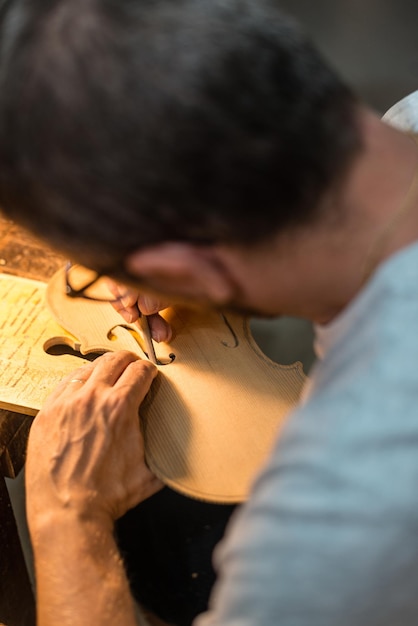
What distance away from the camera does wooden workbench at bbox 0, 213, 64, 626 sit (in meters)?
1.21

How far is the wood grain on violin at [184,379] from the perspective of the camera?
1.01m

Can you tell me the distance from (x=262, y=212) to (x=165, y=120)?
0.44 feet

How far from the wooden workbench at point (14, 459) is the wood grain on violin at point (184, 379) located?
0.10m

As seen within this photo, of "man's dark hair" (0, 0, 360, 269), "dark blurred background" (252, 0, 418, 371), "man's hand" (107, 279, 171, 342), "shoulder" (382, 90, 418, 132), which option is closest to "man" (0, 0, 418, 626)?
"man's dark hair" (0, 0, 360, 269)

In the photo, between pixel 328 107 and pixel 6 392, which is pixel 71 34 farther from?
pixel 6 392

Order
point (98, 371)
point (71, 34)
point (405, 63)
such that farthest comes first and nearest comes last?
point (405, 63) → point (98, 371) → point (71, 34)

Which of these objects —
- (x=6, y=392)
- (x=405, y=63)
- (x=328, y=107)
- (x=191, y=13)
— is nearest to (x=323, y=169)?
(x=328, y=107)

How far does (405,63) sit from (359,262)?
1.64 meters

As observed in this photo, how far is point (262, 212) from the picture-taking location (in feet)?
1.97

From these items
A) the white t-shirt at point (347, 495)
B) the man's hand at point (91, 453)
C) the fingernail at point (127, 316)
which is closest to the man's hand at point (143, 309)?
the fingernail at point (127, 316)

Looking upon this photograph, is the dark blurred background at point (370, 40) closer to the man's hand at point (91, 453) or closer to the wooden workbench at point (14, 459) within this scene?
the wooden workbench at point (14, 459)

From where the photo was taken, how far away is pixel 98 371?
1.10 m

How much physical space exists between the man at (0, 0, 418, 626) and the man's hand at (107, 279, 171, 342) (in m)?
0.48

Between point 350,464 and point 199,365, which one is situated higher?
point 350,464
